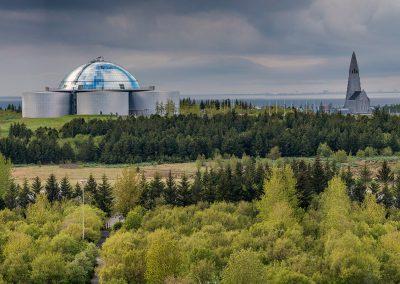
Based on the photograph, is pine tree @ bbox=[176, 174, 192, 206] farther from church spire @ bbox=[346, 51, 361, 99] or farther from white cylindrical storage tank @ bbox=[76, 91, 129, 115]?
church spire @ bbox=[346, 51, 361, 99]

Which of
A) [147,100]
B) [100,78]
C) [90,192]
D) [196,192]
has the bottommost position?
[90,192]

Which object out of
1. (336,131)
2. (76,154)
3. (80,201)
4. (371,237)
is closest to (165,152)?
(76,154)

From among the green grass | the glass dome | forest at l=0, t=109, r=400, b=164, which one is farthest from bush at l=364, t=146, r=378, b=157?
the glass dome

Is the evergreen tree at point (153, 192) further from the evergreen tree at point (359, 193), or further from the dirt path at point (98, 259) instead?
the evergreen tree at point (359, 193)

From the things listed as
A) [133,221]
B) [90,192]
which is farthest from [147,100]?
[133,221]

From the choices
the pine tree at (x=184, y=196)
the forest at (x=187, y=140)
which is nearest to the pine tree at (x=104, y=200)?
the pine tree at (x=184, y=196)

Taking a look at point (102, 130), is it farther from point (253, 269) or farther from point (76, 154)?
point (253, 269)

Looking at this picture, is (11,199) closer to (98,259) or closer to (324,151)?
(98,259)
